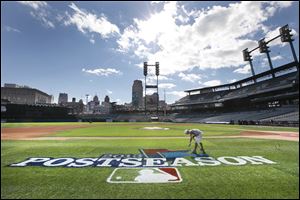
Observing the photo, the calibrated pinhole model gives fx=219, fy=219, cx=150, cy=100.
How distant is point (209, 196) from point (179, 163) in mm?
3826

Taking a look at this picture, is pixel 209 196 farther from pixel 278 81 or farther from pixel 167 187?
pixel 278 81

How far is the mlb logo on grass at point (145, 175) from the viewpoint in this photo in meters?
6.93

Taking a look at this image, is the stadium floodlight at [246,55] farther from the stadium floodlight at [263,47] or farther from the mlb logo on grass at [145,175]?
the mlb logo on grass at [145,175]

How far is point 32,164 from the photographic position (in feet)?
29.4

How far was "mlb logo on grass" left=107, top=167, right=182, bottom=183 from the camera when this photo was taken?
22.7 ft

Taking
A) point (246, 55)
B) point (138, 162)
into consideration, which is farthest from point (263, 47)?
point (138, 162)

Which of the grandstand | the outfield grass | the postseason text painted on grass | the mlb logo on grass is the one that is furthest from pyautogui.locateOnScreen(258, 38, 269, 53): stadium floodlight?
the mlb logo on grass

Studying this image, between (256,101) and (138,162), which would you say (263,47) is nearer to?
(256,101)

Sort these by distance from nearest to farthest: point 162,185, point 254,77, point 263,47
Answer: point 162,185
point 263,47
point 254,77

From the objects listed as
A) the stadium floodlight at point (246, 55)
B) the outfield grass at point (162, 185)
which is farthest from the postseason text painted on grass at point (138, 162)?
the stadium floodlight at point (246, 55)

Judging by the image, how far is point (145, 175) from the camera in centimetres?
756

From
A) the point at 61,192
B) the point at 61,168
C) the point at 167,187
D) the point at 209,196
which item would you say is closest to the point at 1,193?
the point at 61,192

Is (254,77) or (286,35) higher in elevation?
(286,35)

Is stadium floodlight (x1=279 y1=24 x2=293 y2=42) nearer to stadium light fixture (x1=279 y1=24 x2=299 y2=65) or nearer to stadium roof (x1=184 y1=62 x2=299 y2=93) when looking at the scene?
stadium light fixture (x1=279 y1=24 x2=299 y2=65)
